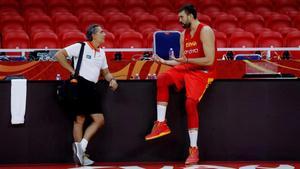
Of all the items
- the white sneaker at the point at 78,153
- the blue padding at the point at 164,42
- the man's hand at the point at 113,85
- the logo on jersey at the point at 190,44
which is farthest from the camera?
the blue padding at the point at 164,42

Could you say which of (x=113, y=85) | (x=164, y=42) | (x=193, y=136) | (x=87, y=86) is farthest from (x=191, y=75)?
(x=164, y=42)

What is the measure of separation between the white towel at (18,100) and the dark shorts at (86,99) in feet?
1.85

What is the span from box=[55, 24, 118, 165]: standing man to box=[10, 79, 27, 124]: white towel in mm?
509

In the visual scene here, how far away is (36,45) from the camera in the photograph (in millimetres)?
10766

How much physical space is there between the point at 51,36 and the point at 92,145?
4.68 meters

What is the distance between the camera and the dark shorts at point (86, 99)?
241 inches

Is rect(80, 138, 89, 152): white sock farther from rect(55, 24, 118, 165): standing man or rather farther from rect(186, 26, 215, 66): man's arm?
rect(186, 26, 215, 66): man's arm

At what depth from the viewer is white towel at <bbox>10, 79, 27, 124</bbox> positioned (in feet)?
20.5

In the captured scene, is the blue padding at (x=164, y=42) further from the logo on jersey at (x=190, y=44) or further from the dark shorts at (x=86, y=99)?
the dark shorts at (x=86, y=99)

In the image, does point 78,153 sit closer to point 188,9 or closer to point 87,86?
point 87,86

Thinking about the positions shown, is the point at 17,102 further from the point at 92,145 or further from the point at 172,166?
the point at 172,166

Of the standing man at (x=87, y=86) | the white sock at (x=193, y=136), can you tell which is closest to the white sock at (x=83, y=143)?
the standing man at (x=87, y=86)

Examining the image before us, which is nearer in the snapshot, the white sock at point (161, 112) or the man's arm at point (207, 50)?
the man's arm at point (207, 50)

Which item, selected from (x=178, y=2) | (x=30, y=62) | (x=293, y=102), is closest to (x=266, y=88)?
(x=293, y=102)
